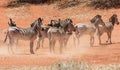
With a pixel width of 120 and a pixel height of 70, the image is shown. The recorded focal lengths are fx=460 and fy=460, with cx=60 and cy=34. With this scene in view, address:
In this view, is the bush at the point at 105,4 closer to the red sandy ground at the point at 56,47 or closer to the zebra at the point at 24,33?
the red sandy ground at the point at 56,47

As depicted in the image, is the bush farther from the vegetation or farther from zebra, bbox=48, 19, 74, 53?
zebra, bbox=48, 19, 74, 53

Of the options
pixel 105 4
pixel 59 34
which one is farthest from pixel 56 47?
pixel 105 4

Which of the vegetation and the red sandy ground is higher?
the vegetation

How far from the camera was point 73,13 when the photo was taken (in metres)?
42.7

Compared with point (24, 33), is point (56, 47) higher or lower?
lower

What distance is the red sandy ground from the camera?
21.3 m

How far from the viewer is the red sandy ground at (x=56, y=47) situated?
21.3m

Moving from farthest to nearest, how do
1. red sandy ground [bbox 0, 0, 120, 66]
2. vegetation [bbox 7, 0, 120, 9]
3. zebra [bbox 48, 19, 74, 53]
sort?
vegetation [bbox 7, 0, 120, 9]
zebra [bbox 48, 19, 74, 53]
red sandy ground [bbox 0, 0, 120, 66]

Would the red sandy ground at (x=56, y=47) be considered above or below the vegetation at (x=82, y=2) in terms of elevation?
below

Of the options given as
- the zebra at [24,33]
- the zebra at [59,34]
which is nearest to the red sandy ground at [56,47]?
the zebra at [59,34]

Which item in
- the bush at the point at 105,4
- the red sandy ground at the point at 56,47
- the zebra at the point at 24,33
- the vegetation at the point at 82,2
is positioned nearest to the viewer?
the red sandy ground at the point at 56,47

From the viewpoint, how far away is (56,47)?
26969 millimetres

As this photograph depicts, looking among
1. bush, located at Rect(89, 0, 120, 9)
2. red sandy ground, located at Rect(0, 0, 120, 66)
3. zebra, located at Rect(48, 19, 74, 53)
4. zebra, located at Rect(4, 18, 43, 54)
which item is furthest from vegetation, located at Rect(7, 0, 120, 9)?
zebra, located at Rect(4, 18, 43, 54)

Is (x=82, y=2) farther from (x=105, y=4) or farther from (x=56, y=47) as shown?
(x=56, y=47)
